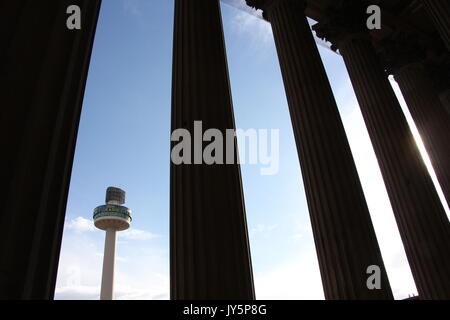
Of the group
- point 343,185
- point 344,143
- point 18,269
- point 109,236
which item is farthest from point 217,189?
point 109,236

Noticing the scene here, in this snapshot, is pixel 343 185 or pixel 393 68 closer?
pixel 343 185

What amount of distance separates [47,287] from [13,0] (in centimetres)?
536

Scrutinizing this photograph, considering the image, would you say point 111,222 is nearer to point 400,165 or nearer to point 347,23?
point 347,23

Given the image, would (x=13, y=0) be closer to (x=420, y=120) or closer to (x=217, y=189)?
(x=217, y=189)

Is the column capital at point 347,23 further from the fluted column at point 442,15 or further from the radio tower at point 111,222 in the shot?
the radio tower at point 111,222

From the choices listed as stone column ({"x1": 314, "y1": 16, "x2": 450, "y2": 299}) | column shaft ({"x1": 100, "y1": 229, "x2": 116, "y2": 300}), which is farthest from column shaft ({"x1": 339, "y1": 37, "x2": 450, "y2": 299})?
column shaft ({"x1": 100, "y1": 229, "x2": 116, "y2": 300})

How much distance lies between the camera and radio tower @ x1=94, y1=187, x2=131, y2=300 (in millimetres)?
121562

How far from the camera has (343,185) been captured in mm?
18375

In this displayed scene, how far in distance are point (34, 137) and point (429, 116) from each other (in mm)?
37197

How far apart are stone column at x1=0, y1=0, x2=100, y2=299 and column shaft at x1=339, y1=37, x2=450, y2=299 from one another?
944 inches

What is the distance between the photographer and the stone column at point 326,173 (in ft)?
53.1

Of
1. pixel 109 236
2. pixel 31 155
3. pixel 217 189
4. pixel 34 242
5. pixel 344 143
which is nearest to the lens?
pixel 34 242

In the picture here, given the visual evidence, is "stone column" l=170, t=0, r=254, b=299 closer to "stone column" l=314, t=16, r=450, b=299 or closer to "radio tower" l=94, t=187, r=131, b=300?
"stone column" l=314, t=16, r=450, b=299

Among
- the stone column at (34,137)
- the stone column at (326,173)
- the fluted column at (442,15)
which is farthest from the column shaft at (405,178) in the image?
the stone column at (34,137)
